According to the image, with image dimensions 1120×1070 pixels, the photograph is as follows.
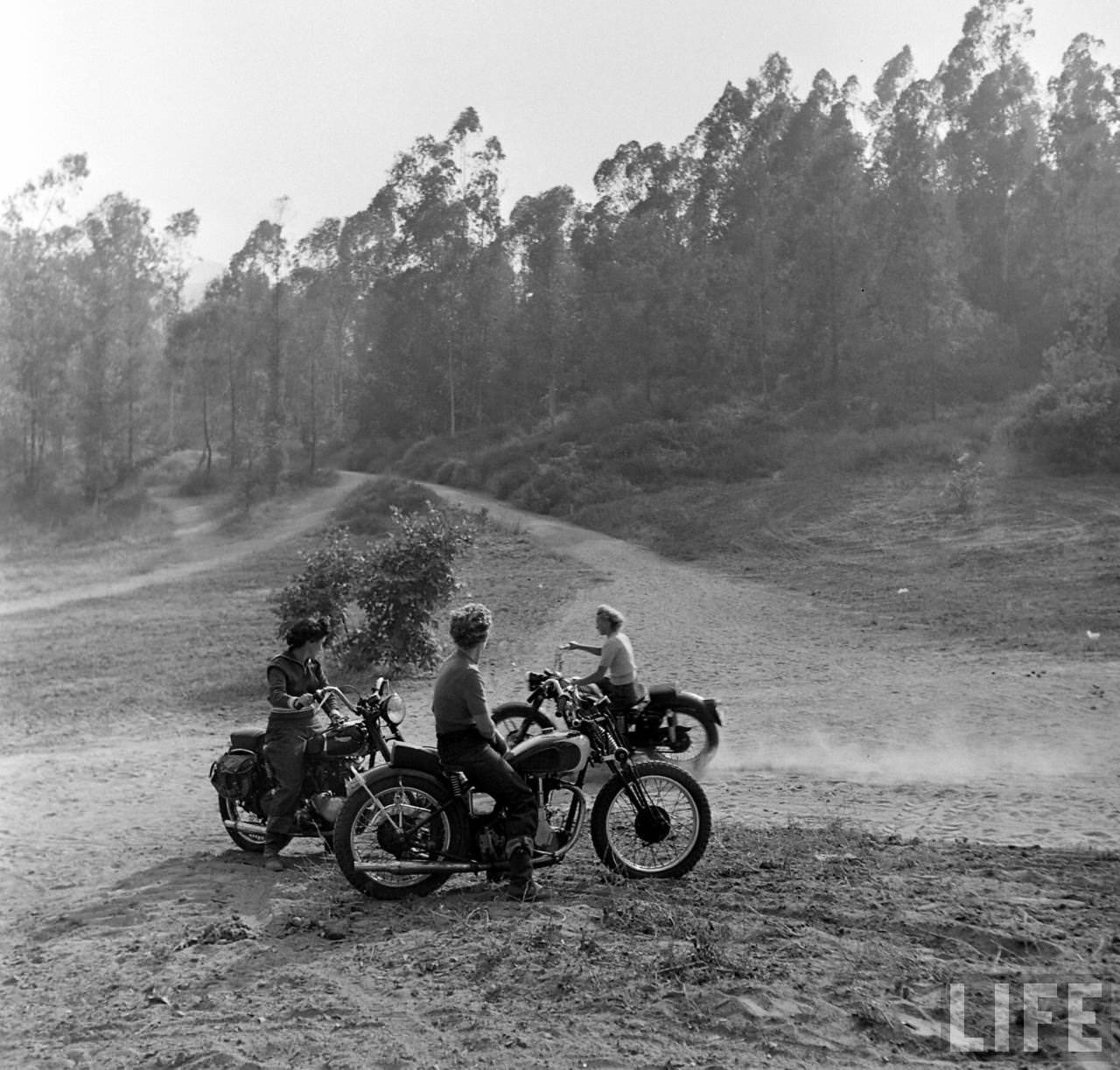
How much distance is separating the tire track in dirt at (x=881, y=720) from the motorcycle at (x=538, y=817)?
1.88 m

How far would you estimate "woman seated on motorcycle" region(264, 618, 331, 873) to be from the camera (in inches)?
263

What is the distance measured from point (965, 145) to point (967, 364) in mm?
15083

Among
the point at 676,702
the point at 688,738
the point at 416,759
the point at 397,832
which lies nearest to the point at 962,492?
the point at 676,702

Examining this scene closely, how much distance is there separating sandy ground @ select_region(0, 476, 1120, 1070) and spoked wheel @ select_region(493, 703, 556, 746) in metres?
1.45

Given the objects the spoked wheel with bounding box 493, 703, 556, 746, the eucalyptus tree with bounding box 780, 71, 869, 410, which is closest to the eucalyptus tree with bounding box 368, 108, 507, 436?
the eucalyptus tree with bounding box 780, 71, 869, 410

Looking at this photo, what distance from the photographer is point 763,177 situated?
49.2 m

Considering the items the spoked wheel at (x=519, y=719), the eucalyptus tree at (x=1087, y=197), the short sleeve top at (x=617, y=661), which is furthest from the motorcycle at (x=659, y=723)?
the eucalyptus tree at (x=1087, y=197)

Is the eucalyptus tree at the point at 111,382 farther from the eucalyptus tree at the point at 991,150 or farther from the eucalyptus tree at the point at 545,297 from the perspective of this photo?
the eucalyptus tree at the point at 991,150

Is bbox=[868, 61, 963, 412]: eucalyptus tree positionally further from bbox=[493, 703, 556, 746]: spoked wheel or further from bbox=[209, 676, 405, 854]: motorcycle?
bbox=[209, 676, 405, 854]: motorcycle

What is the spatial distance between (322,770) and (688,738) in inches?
135

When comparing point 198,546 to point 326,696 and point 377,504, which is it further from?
point 326,696

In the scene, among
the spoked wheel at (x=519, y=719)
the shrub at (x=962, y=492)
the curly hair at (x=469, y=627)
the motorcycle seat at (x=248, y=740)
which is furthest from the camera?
the shrub at (x=962, y=492)

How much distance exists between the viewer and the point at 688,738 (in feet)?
29.9

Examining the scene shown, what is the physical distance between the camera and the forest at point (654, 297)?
39094 millimetres
